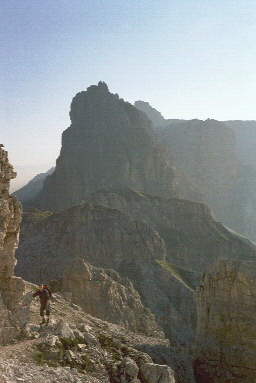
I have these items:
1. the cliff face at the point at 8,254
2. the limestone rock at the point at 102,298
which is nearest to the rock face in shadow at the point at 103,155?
the limestone rock at the point at 102,298

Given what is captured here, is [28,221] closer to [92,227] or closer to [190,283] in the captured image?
[92,227]

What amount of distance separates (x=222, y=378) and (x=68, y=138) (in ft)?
519

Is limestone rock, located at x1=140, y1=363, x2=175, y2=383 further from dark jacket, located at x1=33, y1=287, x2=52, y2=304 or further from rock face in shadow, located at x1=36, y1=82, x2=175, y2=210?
rock face in shadow, located at x1=36, y1=82, x2=175, y2=210

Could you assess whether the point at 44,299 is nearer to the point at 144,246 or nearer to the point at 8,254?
the point at 8,254

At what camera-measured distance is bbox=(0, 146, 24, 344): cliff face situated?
82.6ft

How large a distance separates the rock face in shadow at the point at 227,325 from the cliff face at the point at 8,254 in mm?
21891

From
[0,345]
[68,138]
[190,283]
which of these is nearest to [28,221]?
[190,283]

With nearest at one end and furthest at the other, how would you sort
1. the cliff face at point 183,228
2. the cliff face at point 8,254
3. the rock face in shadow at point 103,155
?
1. the cliff face at point 8,254
2. the cliff face at point 183,228
3. the rock face in shadow at point 103,155

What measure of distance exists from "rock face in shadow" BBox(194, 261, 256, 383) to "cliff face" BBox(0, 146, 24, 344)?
21891 millimetres

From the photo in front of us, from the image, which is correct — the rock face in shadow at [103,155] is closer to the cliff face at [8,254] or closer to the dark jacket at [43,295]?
the cliff face at [8,254]

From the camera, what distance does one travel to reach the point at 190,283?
107625 mm

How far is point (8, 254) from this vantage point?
28.7 m

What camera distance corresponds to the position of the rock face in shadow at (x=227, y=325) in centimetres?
4269

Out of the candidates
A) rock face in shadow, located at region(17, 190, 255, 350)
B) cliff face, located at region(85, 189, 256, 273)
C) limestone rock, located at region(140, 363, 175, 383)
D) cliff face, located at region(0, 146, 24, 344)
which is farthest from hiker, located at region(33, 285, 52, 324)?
cliff face, located at region(85, 189, 256, 273)
